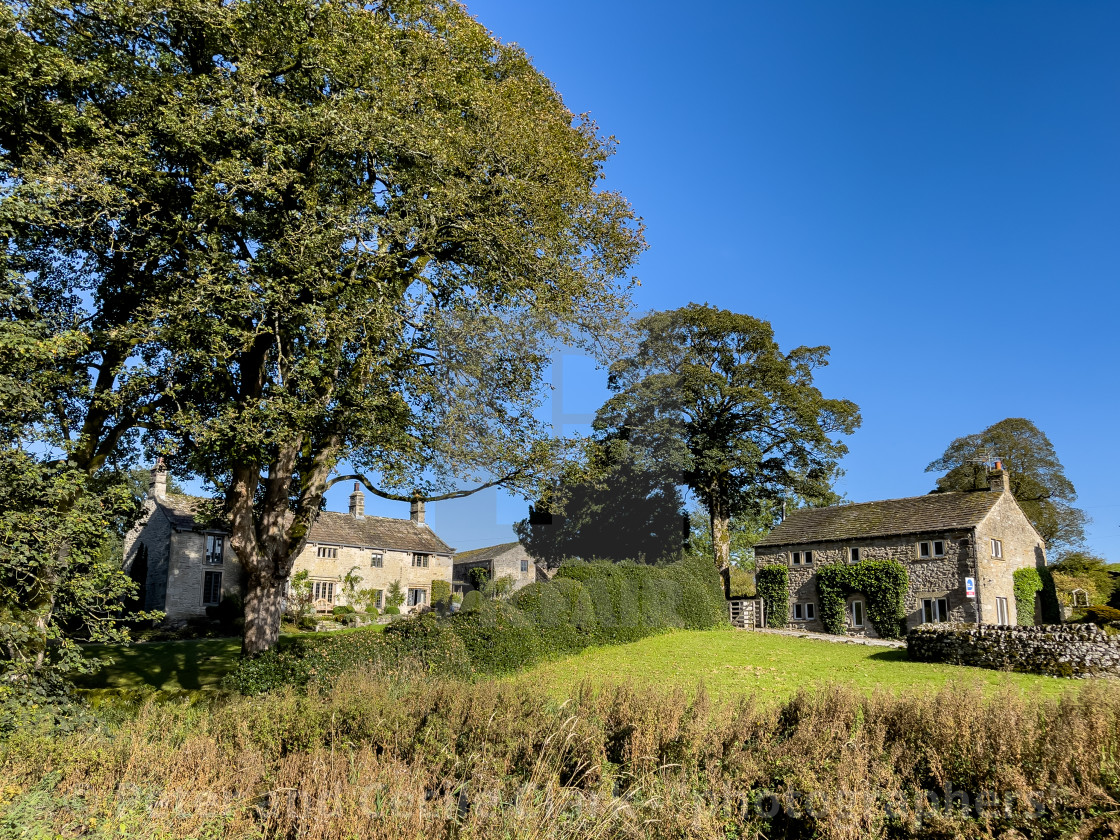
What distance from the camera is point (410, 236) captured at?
50.1 ft

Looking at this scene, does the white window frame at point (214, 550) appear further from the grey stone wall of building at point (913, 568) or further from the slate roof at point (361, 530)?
the grey stone wall of building at point (913, 568)

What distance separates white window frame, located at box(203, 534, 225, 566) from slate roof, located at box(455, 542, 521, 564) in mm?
24613

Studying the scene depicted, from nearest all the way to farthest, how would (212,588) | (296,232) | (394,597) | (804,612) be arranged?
(296,232), (804,612), (212,588), (394,597)

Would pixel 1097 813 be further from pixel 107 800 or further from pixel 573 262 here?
pixel 573 262

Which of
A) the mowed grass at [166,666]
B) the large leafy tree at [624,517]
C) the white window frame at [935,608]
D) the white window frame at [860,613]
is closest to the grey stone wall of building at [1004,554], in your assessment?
the white window frame at [935,608]

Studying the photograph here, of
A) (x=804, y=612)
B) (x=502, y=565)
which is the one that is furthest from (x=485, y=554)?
(x=804, y=612)

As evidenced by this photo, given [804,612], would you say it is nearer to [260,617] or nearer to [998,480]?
[998,480]

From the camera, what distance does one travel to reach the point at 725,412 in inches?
1682

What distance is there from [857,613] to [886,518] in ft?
16.3

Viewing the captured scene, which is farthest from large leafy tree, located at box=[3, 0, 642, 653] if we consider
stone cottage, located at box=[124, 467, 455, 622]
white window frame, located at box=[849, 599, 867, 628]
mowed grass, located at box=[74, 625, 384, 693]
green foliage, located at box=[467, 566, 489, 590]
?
green foliage, located at box=[467, 566, 489, 590]

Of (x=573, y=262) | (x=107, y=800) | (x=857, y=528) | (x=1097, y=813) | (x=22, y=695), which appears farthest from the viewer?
(x=857, y=528)

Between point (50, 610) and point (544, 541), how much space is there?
35009 millimetres

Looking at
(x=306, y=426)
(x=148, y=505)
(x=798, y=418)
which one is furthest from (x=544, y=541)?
(x=306, y=426)

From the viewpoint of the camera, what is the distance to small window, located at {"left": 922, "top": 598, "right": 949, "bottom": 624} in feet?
108
